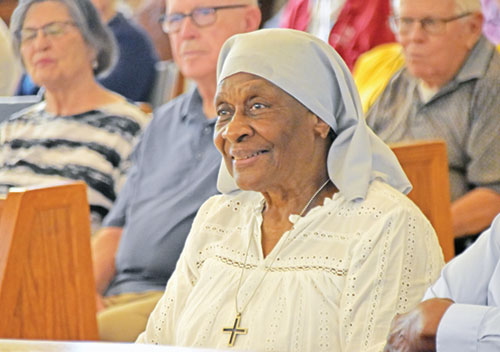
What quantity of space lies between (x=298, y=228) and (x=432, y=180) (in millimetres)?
465

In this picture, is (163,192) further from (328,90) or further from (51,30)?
(51,30)

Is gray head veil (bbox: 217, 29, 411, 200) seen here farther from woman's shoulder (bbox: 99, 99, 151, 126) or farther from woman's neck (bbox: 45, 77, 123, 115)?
woman's neck (bbox: 45, 77, 123, 115)

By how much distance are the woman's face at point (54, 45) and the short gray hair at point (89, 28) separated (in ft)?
0.08

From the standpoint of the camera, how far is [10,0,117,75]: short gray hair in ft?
13.1

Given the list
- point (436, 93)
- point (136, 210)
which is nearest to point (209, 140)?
point (136, 210)

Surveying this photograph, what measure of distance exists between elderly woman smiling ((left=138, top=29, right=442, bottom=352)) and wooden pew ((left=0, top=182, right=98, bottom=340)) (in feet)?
1.28

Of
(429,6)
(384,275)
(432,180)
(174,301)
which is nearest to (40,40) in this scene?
(429,6)

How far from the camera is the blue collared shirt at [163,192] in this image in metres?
3.05

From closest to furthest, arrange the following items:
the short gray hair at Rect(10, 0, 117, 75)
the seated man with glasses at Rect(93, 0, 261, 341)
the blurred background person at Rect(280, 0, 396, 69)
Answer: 1. the seated man with glasses at Rect(93, 0, 261, 341)
2. the blurred background person at Rect(280, 0, 396, 69)
3. the short gray hair at Rect(10, 0, 117, 75)

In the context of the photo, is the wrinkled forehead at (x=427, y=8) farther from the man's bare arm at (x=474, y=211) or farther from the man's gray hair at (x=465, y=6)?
the man's bare arm at (x=474, y=211)

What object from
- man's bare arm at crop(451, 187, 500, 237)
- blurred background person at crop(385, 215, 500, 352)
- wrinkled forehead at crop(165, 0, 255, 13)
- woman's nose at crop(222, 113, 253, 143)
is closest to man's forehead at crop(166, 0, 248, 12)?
wrinkled forehead at crop(165, 0, 255, 13)

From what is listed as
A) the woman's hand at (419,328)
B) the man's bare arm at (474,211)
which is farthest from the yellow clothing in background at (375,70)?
the woman's hand at (419,328)

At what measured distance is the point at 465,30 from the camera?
10.4 feet

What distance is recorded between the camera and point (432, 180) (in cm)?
253
